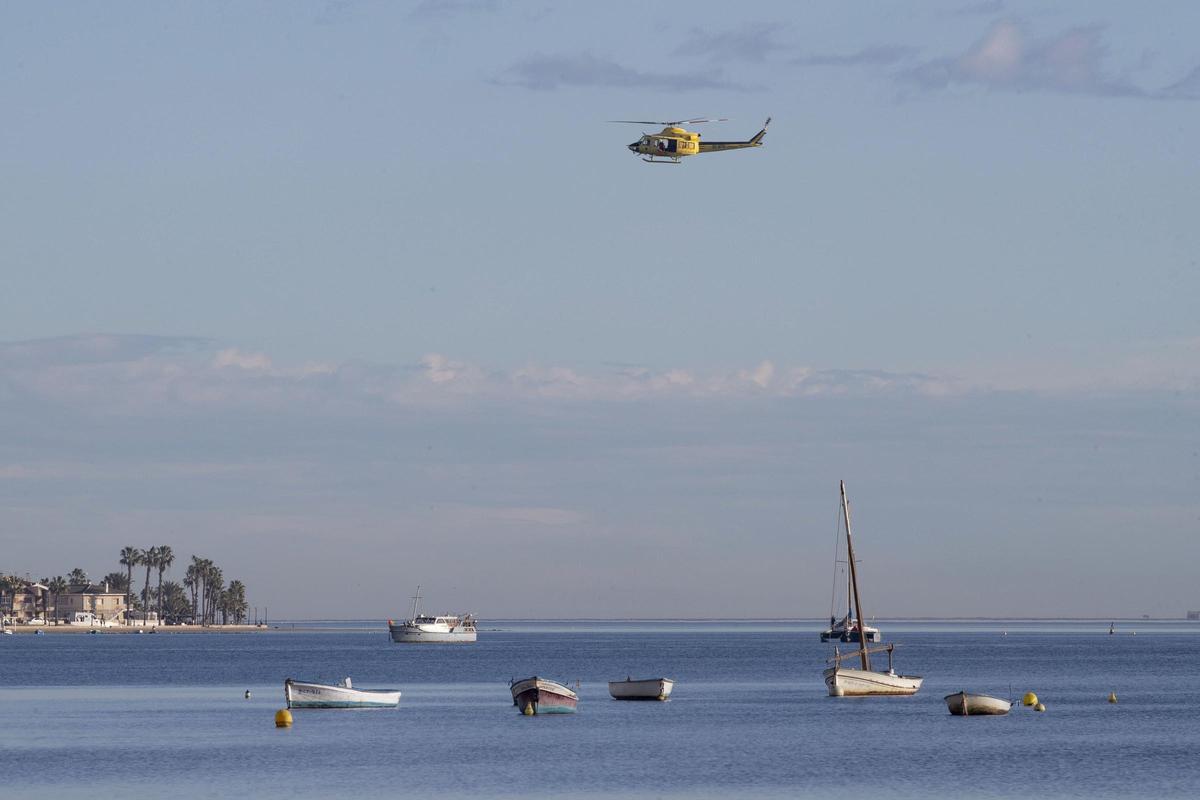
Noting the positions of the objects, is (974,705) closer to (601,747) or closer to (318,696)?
(601,747)

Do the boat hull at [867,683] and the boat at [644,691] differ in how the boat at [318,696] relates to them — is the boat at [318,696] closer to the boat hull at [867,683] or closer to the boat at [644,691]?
the boat at [644,691]

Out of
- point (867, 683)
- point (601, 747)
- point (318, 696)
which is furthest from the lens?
point (867, 683)

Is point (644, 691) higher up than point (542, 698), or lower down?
lower down

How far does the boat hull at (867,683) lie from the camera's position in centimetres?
12838

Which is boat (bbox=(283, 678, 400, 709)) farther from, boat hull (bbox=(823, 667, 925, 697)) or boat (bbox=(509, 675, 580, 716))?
boat hull (bbox=(823, 667, 925, 697))

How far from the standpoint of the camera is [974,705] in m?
118

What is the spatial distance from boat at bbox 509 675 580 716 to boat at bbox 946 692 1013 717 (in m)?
24.0

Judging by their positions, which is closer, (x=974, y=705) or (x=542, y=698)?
(x=974, y=705)

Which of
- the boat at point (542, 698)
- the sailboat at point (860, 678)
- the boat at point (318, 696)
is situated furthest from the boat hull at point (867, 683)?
the boat at point (318, 696)

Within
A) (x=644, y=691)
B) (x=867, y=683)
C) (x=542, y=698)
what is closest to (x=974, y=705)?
(x=867, y=683)

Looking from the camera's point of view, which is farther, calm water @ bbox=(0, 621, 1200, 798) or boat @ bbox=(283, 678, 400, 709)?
boat @ bbox=(283, 678, 400, 709)

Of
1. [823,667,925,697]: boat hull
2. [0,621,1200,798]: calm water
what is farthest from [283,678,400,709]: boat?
[823,667,925,697]: boat hull

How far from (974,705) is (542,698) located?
27.3 m

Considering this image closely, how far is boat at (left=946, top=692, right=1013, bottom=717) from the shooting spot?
118250 millimetres
